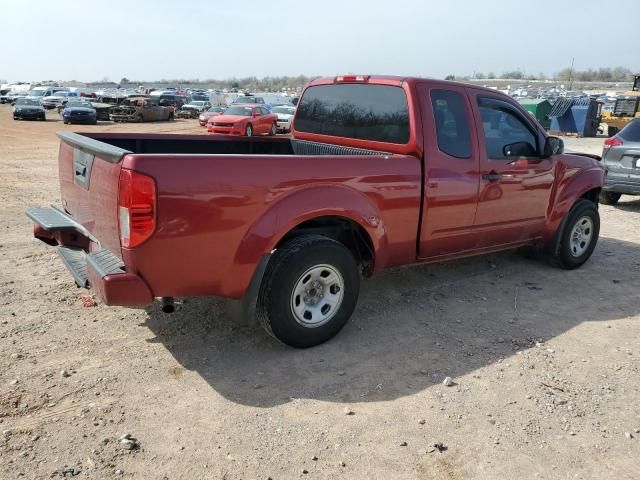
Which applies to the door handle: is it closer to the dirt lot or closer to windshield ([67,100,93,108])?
the dirt lot

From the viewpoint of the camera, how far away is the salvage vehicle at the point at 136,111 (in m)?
32.9

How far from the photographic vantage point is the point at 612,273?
20.0 ft

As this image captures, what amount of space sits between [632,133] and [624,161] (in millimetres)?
583

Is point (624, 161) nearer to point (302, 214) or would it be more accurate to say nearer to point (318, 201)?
point (318, 201)

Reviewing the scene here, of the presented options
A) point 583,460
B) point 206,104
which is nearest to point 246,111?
point 206,104

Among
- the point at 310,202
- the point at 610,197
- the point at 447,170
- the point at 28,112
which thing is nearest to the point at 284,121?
the point at 28,112

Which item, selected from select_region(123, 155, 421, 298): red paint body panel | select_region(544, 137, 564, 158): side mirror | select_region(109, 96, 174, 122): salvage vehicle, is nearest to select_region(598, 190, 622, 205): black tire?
select_region(544, 137, 564, 158): side mirror

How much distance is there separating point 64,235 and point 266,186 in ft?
5.51

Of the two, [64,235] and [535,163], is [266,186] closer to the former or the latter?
[64,235]

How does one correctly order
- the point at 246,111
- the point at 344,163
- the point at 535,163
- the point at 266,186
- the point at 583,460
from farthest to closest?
the point at 246,111 < the point at 535,163 < the point at 344,163 < the point at 266,186 < the point at 583,460

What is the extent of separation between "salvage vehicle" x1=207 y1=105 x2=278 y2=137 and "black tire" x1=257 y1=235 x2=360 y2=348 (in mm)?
20128

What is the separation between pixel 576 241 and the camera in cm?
617

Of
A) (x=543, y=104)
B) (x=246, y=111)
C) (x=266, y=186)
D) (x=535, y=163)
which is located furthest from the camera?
(x=543, y=104)

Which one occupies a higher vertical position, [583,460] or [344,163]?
[344,163]
